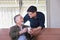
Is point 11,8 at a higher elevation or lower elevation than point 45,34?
higher

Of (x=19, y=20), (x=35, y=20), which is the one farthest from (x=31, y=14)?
A: (x=19, y=20)

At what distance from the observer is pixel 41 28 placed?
6.71 feet

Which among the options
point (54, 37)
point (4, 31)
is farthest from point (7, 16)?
point (54, 37)

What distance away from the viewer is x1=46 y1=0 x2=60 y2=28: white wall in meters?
2.32

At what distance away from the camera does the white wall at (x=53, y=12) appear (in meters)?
2.32

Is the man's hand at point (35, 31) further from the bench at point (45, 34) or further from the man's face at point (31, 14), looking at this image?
the man's face at point (31, 14)

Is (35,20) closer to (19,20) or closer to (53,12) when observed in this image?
(19,20)

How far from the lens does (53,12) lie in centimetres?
234

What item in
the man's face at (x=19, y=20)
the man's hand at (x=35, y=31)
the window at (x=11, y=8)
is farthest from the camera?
the window at (x=11, y=8)

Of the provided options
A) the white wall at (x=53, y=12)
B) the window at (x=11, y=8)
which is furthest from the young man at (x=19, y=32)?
the white wall at (x=53, y=12)

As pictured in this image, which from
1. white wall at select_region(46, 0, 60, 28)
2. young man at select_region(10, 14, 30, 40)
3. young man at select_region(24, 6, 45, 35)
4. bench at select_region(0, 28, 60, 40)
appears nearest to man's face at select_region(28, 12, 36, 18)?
young man at select_region(24, 6, 45, 35)

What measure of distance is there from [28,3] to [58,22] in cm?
53

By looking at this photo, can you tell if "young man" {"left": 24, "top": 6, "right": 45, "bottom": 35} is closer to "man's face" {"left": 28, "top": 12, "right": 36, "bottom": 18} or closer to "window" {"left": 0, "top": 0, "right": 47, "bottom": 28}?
"man's face" {"left": 28, "top": 12, "right": 36, "bottom": 18}

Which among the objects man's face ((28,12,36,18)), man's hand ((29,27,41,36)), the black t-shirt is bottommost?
man's hand ((29,27,41,36))
